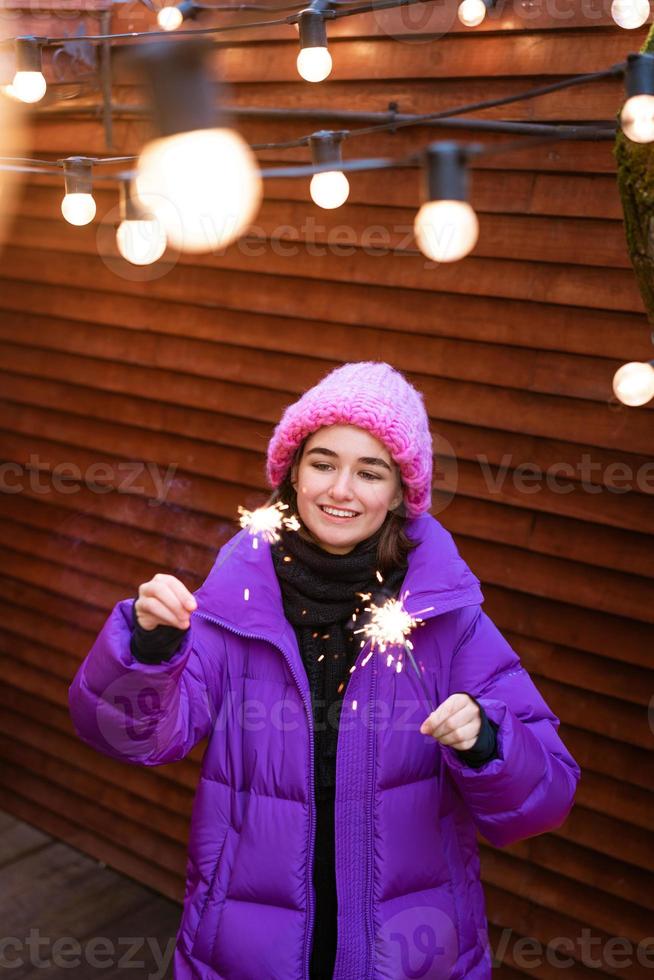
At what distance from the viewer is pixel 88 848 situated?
4211 millimetres

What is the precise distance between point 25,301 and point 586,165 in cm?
247

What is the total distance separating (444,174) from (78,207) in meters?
1.38

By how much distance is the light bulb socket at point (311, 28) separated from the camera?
2.48 metres

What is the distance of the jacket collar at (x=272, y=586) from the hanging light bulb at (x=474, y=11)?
1597 mm

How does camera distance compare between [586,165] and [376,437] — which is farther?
[586,165]

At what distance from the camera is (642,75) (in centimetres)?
145

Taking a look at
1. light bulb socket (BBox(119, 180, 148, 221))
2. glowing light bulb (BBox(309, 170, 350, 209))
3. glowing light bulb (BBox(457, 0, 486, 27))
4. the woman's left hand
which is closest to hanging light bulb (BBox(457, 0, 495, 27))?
glowing light bulb (BBox(457, 0, 486, 27))

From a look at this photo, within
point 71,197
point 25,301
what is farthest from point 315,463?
point 25,301

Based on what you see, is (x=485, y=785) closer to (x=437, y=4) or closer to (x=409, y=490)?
(x=409, y=490)

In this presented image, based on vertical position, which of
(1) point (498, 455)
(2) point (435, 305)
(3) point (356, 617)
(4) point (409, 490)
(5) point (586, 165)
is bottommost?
(3) point (356, 617)

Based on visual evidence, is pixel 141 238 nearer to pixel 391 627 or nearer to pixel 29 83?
pixel 29 83

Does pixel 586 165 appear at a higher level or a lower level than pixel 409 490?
higher

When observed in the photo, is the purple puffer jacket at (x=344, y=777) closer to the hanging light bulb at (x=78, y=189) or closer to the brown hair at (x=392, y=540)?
the brown hair at (x=392, y=540)

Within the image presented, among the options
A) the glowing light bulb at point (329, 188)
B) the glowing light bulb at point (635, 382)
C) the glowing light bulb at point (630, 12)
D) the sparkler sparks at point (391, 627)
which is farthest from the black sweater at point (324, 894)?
the glowing light bulb at point (630, 12)
